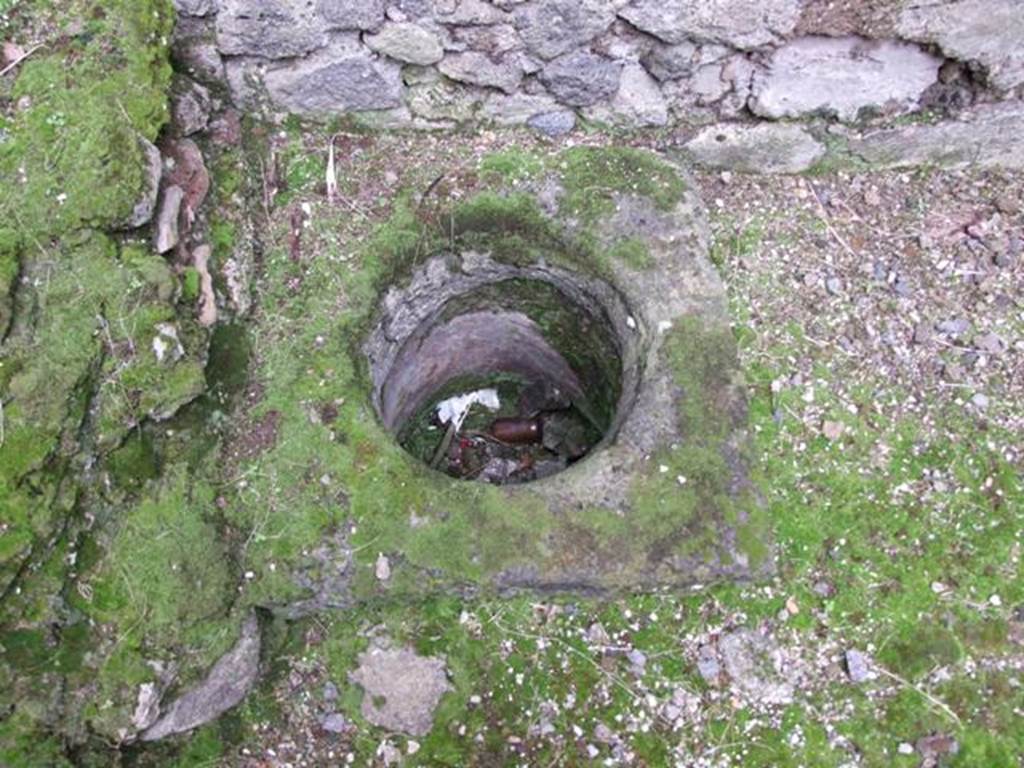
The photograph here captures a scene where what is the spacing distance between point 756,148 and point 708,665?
2145 mm

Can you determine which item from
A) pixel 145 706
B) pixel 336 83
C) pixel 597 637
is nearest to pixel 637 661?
pixel 597 637

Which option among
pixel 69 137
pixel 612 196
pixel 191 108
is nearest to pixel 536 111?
pixel 612 196

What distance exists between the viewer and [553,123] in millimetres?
3541

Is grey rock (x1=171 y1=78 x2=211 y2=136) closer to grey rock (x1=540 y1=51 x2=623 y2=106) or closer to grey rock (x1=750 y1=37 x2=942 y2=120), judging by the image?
grey rock (x1=540 y1=51 x2=623 y2=106)

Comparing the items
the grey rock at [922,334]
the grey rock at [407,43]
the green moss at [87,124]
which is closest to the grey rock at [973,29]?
the grey rock at [922,334]

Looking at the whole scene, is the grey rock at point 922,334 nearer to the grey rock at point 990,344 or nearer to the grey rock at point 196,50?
the grey rock at point 990,344

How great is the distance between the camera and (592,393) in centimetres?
429

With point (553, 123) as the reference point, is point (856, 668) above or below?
below

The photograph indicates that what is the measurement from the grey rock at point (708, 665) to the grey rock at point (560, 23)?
2.29 m

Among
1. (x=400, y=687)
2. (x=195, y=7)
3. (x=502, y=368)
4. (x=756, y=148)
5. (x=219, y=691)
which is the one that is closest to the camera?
(x=219, y=691)

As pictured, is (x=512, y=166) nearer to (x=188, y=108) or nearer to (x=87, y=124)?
(x=188, y=108)

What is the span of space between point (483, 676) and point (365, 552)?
0.60 m

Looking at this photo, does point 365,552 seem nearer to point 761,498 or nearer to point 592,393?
point 761,498

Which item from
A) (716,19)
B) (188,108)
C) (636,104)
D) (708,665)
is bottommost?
(708,665)
